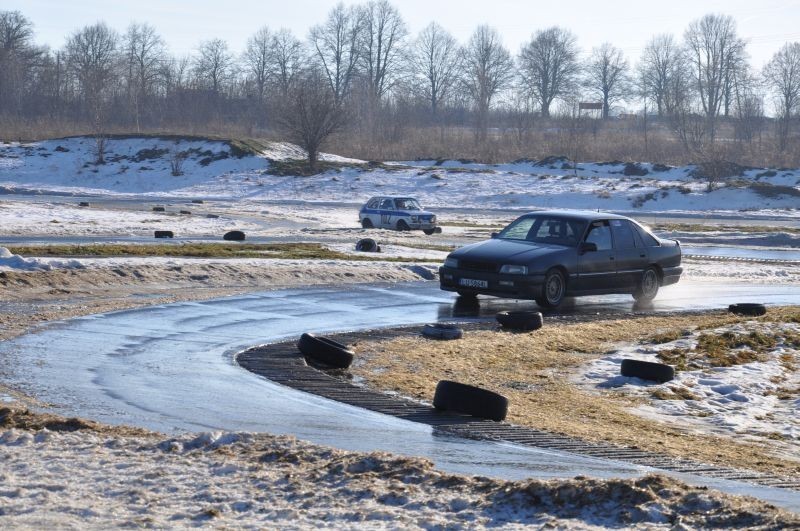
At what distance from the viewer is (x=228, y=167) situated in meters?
72.2

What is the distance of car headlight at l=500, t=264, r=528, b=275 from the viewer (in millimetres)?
17188

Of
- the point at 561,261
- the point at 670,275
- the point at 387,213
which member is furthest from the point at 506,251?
the point at 387,213

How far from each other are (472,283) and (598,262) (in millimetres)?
2274

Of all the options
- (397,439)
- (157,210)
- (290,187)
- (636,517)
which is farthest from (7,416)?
(290,187)

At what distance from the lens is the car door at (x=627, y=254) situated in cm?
1888

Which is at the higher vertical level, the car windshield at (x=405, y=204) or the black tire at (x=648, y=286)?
the car windshield at (x=405, y=204)

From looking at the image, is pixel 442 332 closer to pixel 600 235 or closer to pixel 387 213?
pixel 600 235

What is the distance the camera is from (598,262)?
1838 centimetres

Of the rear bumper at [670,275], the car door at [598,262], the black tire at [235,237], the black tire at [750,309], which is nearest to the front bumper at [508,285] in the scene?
the car door at [598,262]

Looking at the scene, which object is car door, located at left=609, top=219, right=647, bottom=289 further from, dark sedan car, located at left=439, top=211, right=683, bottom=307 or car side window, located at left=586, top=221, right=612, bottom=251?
car side window, located at left=586, top=221, right=612, bottom=251

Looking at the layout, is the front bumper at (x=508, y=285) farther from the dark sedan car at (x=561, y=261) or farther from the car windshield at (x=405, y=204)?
the car windshield at (x=405, y=204)

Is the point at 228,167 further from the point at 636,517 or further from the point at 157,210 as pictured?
the point at 636,517

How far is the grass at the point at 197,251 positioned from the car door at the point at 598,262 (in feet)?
23.2

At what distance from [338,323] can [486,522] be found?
981 cm
